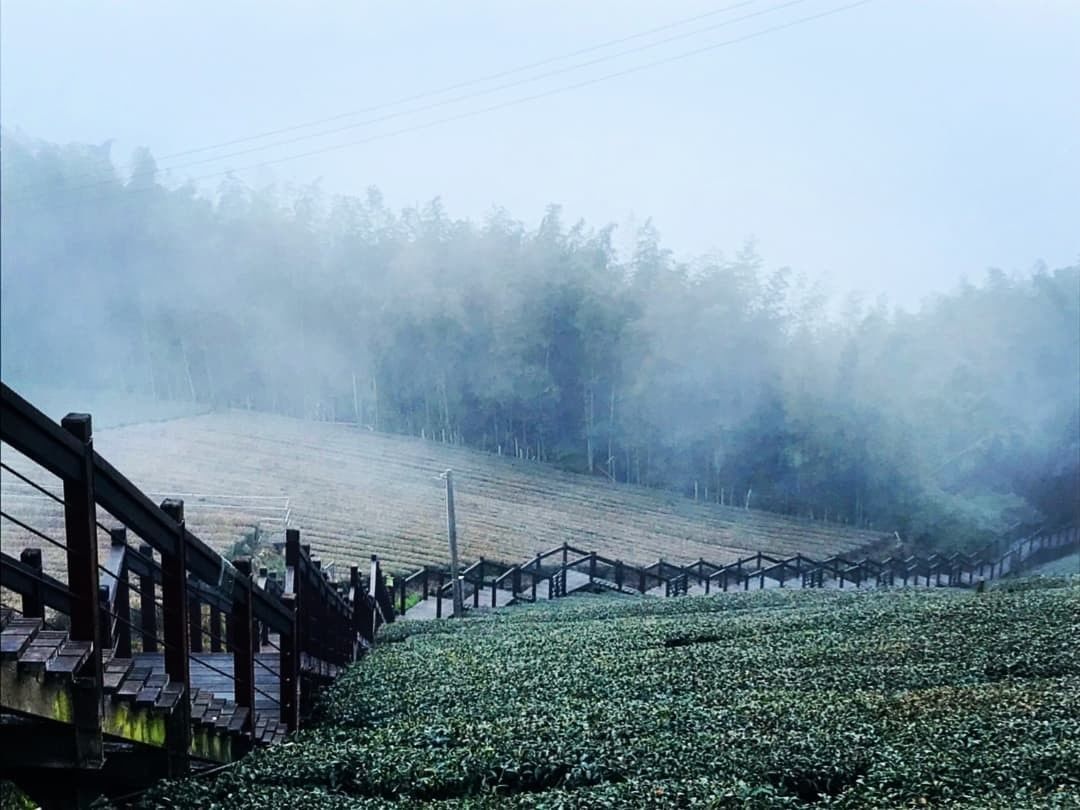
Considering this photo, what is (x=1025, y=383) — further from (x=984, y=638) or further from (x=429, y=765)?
(x=429, y=765)

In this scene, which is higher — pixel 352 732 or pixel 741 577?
pixel 352 732

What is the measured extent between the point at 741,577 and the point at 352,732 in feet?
44.8

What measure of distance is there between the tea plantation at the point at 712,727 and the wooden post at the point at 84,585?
2.24 feet

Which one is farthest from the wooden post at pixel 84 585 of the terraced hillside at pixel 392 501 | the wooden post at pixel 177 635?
the terraced hillside at pixel 392 501

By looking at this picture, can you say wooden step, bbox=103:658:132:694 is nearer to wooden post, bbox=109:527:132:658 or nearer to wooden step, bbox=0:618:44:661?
wooden step, bbox=0:618:44:661

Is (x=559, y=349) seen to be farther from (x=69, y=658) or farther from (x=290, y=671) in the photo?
(x=69, y=658)

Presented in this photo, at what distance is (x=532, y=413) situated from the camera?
808 inches

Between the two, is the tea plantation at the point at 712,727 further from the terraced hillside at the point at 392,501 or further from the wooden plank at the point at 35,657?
the terraced hillside at the point at 392,501

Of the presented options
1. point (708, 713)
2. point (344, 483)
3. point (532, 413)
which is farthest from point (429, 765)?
point (532, 413)

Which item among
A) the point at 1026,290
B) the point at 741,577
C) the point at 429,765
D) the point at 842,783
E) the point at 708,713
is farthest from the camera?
the point at 1026,290

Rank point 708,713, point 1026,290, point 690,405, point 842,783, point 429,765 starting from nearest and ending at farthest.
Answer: point 842,783
point 429,765
point 708,713
point 1026,290
point 690,405

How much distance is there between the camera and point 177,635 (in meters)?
2.85

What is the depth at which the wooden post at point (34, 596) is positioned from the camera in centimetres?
240

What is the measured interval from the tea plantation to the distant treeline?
13.9 meters
